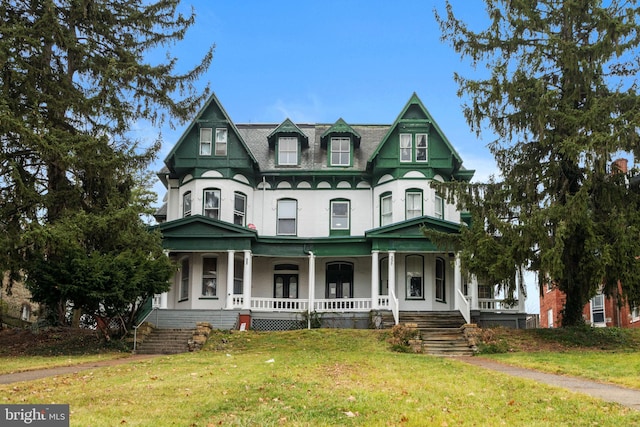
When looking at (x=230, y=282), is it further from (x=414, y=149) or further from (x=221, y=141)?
(x=414, y=149)

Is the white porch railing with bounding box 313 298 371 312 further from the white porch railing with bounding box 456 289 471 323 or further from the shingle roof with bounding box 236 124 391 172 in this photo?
the shingle roof with bounding box 236 124 391 172

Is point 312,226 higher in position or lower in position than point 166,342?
higher

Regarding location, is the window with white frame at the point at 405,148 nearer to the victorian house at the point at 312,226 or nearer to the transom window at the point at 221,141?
the victorian house at the point at 312,226

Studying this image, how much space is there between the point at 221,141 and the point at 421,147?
9384 mm

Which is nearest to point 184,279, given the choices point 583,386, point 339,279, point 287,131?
point 339,279

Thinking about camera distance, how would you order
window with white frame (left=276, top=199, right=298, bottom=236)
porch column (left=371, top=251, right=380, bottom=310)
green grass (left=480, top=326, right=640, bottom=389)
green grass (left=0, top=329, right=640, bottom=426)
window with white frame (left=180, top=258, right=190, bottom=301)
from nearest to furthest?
green grass (left=0, top=329, right=640, bottom=426) < green grass (left=480, top=326, right=640, bottom=389) < porch column (left=371, top=251, right=380, bottom=310) < window with white frame (left=180, top=258, right=190, bottom=301) < window with white frame (left=276, top=199, right=298, bottom=236)

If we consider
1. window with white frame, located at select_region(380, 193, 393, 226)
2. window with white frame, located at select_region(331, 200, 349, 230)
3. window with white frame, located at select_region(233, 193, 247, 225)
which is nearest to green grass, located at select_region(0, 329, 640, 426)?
window with white frame, located at select_region(380, 193, 393, 226)

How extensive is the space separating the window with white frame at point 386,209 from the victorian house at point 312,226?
54 mm

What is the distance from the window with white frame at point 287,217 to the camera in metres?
35.3

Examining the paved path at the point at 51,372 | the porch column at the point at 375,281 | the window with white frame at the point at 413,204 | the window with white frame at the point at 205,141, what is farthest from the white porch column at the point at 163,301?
the window with white frame at the point at 413,204

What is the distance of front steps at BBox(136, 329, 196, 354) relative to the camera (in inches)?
1041

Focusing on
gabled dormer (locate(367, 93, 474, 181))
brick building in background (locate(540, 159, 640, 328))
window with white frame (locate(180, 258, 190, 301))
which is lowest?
brick building in background (locate(540, 159, 640, 328))

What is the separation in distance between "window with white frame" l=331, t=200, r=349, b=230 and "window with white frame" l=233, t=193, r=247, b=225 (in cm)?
424

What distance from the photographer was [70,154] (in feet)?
85.5
